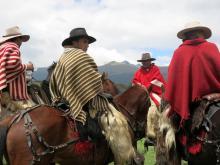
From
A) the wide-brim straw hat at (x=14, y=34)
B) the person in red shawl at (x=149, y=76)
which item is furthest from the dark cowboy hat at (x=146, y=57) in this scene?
the wide-brim straw hat at (x=14, y=34)

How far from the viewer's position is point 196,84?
6250mm

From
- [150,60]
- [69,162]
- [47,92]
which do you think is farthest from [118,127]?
[150,60]

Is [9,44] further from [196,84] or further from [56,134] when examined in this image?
[196,84]

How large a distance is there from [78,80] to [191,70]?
1.68 meters

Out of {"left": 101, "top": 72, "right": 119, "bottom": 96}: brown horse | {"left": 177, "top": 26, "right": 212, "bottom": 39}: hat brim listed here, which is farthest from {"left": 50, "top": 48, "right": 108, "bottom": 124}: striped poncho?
{"left": 101, "top": 72, "right": 119, "bottom": 96}: brown horse

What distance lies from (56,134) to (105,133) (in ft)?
2.98

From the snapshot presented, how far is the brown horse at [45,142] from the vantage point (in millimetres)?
5969

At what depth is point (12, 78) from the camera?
23.7 ft

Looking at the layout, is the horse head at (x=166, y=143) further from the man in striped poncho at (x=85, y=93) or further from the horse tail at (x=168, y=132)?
the man in striped poncho at (x=85, y=93)

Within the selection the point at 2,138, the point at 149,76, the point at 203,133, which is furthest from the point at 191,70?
the point at 149,76

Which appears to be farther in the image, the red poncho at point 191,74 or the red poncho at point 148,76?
the red poncho at point 148,76

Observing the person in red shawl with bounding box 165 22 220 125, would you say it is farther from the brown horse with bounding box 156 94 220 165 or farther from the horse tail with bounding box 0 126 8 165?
the horse tail with bounding box 0 126 8 165

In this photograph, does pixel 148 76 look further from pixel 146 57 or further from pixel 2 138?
pixel 2 138

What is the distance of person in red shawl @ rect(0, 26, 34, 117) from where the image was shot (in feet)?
23.1
